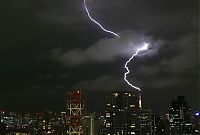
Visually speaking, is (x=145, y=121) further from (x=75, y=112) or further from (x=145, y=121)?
(x=75, y=112)

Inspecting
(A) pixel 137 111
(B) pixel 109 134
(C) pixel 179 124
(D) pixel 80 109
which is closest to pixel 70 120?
(D) pixel 80 109

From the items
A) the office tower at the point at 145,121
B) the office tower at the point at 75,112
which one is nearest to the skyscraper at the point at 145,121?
the office tower at the point at 145,121

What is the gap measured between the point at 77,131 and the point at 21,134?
526 inches

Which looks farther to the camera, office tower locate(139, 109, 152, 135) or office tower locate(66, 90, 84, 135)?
office tower locate(139, 109, 152, 135)

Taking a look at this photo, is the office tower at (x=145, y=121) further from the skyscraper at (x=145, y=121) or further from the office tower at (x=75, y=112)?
the office tower at (x=75, y=112)

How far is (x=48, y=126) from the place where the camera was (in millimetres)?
23672

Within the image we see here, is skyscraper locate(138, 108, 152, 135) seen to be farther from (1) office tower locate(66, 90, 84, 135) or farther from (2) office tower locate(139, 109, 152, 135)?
(1) office tower locate(66, 90, 84, 135)

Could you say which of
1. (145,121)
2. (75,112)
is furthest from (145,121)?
(75,112)

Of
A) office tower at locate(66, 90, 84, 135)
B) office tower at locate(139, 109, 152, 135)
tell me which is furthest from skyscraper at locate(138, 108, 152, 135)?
office tower at locate(66, 90, 84, 135)

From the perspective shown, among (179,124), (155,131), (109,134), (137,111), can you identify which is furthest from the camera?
(179,124)

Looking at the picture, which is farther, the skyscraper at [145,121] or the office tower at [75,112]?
the skyscraper at [145,121]

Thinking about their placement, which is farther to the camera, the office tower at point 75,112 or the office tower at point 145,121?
the office tower at point 145,121

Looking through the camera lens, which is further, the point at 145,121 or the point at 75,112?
the point at 145,121

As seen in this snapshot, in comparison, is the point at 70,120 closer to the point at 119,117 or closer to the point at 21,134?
the point at 21,134
